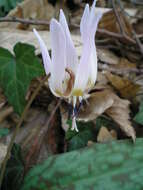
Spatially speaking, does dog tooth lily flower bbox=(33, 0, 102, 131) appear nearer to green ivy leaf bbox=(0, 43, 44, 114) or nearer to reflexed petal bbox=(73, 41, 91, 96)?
reflexed petal bbox=(73, 41, 91, 96)

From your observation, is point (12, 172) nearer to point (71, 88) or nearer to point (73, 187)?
point (73, 187)

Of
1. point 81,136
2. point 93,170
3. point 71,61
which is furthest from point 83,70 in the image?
point 81,136

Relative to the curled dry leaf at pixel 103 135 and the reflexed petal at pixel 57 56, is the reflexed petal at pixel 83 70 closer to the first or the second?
the reflexed petal at pixel 57 56

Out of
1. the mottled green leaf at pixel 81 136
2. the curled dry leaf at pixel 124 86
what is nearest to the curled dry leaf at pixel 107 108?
the mottled green leaf at pixel 81 136

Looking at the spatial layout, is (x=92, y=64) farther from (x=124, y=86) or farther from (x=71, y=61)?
(x=124, y=86)

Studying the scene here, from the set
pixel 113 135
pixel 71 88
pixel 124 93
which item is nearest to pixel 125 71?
pixel 124 93

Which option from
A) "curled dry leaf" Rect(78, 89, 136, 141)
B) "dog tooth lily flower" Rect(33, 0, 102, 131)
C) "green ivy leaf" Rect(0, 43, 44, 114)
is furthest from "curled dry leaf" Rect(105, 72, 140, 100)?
"dog tooth lily flower" Rect(33, 0, 102, 131)
